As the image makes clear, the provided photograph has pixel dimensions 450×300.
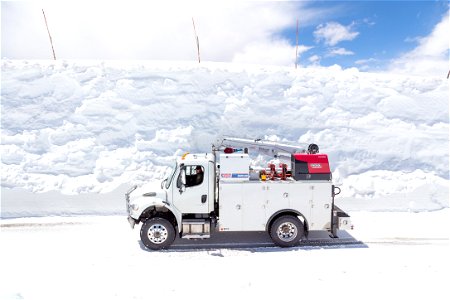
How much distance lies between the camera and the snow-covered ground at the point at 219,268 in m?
7.84

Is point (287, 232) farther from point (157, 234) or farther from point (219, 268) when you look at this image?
point (157, 234)

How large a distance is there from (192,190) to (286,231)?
10.1 feet

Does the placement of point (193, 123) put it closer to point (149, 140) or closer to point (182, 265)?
point (149, 140)

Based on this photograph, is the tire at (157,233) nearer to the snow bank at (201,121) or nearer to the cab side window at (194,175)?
the cab side window at (194,175)

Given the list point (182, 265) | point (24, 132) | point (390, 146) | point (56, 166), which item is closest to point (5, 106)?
point (24, 132)

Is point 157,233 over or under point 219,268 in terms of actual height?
over

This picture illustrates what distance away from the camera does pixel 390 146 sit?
18406 millimetres

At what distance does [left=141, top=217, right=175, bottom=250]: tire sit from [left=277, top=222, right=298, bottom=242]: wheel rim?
3.22m

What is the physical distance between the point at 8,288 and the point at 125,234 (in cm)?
457

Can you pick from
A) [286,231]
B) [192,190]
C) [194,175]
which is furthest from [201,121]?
[286,231]

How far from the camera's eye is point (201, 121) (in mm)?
19359

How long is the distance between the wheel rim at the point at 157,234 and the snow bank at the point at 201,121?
6212 millimetres

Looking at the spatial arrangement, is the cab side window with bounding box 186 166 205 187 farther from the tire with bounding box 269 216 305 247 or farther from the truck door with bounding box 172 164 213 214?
the tire with bounding box 269 216 305 247

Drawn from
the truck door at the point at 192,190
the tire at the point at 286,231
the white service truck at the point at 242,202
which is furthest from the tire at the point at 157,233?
the tire at the point at 286,231
